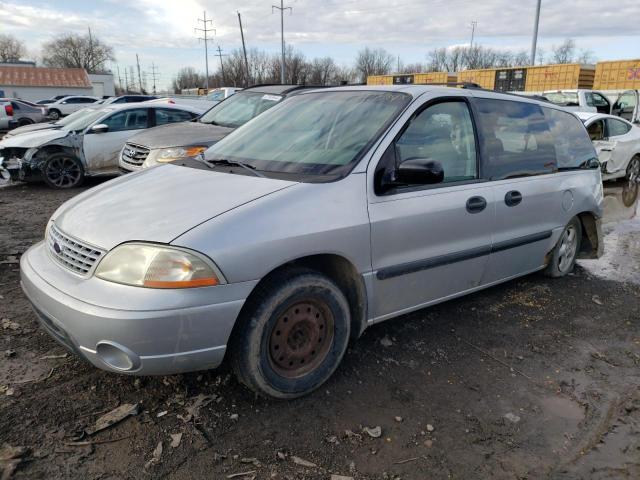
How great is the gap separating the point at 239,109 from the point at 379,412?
668 cm

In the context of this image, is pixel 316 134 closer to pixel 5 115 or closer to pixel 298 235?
pixel 298 235

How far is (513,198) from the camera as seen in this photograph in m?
3.86

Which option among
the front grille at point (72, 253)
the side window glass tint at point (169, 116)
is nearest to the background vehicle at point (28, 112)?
the side window glass tint at point (169, 116)

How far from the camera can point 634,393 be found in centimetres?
309

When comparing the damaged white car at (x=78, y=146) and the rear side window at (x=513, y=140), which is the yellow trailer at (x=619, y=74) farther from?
the rear side window at (x=513, y=140)

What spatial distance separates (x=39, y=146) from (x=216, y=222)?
8.11m

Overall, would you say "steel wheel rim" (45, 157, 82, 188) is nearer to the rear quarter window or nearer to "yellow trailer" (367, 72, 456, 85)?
the rear quarter window

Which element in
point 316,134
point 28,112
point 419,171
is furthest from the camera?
point 28,112

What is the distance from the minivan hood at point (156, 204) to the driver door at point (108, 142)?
22.3ft

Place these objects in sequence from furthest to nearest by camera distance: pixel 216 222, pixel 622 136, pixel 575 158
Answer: pixel 622 136 < pixel 575 158 < pixel 216 222

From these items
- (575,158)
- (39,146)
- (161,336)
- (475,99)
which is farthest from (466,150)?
(39,146)

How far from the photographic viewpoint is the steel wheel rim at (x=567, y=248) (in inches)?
189

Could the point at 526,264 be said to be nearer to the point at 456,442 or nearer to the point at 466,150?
the point at 466,150

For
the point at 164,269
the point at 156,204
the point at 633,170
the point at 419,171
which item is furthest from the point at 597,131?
the point at 164,269
